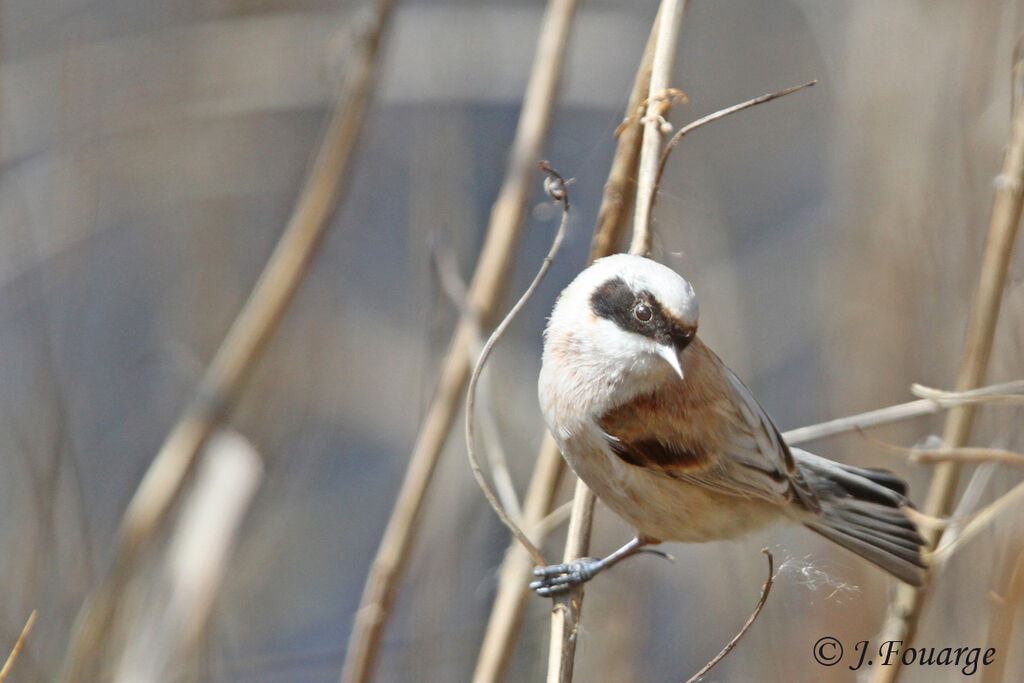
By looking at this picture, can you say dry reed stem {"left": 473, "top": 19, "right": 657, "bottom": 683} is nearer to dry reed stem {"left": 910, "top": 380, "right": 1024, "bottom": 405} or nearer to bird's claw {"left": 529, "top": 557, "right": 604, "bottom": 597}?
bird's claw {"left": 529, "top": 557, "right": 604, "bottom": 597}

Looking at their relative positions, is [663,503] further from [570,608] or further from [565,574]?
[570,608]

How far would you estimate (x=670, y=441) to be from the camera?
2150mm

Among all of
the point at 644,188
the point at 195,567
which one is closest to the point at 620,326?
the point at 644,188

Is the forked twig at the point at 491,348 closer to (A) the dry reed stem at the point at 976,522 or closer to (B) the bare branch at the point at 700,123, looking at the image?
(B) the bare branch at the point at 700,123

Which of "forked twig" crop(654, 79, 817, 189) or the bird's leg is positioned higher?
"forked twig" crop(654, 79, 817, 189)

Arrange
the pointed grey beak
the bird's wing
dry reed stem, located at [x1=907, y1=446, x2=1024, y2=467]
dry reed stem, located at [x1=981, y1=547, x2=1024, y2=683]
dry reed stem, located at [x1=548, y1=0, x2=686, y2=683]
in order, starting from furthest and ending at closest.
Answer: the bird's wing
the pointed grey beak
dry reed stem, located at [x1=548, y1=0, x2=686, y2=683]
dry reed stem, located at [x1=981, y1=547, x2=1024, y2=683]
dry reed stem, located at [x1=907, y1=446, x2=1024, y2=467]

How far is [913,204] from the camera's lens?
2.88 meters

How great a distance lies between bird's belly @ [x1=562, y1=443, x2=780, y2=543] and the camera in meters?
2.02

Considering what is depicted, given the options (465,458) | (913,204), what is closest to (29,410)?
(465,458)

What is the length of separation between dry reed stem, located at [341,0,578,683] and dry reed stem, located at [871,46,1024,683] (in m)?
0.91

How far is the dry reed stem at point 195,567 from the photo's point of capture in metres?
2.02

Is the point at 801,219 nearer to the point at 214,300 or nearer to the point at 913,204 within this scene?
the point at 913,204

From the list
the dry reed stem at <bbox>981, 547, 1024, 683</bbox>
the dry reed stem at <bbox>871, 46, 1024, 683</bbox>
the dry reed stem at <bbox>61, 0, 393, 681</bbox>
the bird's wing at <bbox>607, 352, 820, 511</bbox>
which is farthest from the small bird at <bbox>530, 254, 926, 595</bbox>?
the dry reed stem at <bbox>61, 0, 393, 681</bbox>

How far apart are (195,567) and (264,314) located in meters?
0.58
